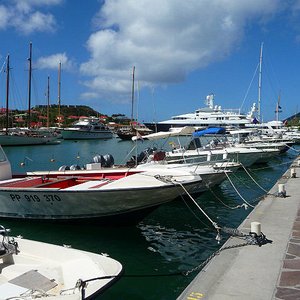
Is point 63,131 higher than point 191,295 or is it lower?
higher

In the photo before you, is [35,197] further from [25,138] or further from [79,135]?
[79,135]

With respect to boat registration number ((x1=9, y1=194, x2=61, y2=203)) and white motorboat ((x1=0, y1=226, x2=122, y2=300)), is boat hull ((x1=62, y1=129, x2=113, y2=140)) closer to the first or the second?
boat registration number ((x1=9, y1=194, x2=61, y2=203))

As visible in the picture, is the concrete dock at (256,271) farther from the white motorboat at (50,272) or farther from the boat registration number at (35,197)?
the boat registration number at (35,197)

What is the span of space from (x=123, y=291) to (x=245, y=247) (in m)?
2.49

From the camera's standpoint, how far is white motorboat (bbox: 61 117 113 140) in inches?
3063

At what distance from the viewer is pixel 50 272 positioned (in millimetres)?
5883

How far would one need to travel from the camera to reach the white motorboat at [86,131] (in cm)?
7781

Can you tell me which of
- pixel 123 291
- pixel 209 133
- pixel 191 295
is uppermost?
pixel 209 133

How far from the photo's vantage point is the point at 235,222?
485 inches

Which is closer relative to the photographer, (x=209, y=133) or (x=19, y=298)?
(x=19, y=298)

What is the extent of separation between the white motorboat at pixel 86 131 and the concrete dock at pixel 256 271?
70.4 metres

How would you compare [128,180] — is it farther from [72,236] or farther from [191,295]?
[191,295]

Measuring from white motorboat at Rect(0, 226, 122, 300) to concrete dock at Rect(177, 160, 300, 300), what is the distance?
126 cm

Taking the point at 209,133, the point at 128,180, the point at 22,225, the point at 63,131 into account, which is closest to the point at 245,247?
the point at 128,180
